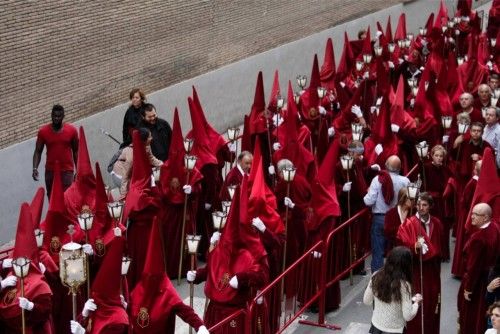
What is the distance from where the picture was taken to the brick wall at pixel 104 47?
16.2 m

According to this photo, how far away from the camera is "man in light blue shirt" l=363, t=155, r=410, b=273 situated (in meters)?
12.7

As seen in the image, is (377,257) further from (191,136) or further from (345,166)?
(191,136)

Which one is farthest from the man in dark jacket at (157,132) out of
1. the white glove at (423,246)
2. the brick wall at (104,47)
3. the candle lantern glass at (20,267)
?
the candle lantern glass at (20,267)

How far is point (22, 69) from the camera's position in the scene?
16.3 meters

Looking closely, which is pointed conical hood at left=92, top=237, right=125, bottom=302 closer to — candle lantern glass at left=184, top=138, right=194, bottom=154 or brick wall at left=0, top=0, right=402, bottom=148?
candle lantern glass at left=184, top=138, right=194, bottom=154

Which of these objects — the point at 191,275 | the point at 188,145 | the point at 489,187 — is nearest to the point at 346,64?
the point at 188,145

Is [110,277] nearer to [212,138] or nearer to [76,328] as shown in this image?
[76,328]

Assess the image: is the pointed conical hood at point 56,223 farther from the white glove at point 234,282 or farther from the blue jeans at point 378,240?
the blue jeans at point 378,240

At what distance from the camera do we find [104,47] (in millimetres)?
18281

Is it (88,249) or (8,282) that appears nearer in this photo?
(8,282)

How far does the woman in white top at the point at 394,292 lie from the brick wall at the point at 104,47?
7.59m

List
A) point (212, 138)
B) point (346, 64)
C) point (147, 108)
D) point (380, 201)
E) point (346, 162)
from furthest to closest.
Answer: point (346, 64), point (147, 108), point (212, 138), point (346, 162), point (380, 201)

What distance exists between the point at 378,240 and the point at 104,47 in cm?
721

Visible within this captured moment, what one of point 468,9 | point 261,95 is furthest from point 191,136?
point 468,9
